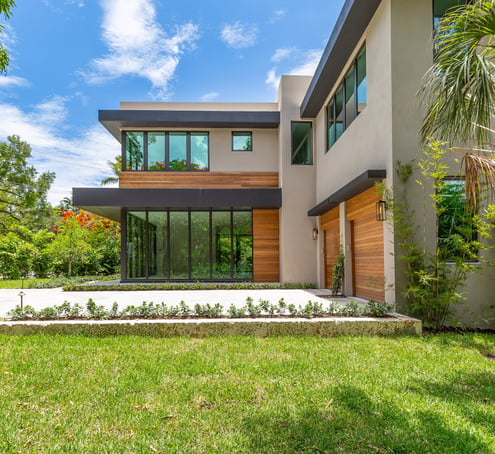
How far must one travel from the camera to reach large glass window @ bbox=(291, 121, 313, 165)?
13.3 meters

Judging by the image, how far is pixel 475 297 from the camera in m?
6.40

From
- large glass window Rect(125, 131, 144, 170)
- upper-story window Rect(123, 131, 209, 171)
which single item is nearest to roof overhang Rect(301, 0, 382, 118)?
upper-story window Rect(123, 131, 209, 171)

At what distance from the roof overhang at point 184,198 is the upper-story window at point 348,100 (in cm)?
318

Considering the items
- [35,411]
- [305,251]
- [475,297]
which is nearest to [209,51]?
[305,251]

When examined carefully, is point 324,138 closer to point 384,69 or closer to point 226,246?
point 384,69

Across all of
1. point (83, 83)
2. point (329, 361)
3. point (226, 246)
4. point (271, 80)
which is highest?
point (83, 83)

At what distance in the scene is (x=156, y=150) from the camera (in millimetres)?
14234

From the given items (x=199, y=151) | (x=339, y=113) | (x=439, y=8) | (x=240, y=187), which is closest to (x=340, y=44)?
(x=339, y=113)

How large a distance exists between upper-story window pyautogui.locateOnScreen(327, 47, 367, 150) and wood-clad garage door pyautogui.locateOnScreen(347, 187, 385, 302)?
2344mm

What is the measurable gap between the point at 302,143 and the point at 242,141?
8.67 ft

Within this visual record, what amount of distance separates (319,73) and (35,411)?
33.6ft

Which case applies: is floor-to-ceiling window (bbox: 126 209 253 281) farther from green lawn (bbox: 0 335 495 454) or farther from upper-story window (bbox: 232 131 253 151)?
green lawn (bbox: 0 335 495 454)

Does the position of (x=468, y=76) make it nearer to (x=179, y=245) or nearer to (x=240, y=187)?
(x=240, y=187)

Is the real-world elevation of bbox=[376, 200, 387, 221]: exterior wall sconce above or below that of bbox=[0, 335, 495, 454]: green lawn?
above
